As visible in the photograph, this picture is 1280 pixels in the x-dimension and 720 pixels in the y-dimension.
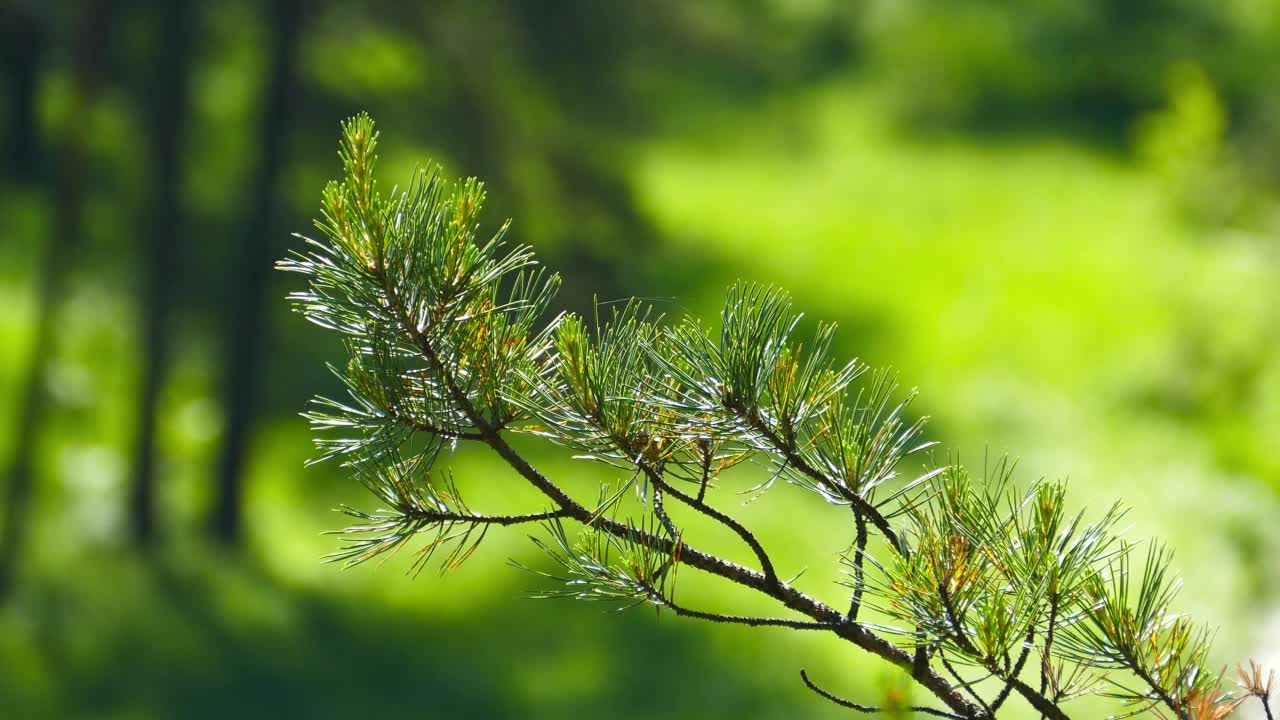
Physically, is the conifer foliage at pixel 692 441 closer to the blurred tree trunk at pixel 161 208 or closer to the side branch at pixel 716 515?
the side branch at pixel 716 515

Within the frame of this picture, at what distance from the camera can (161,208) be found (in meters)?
6.57

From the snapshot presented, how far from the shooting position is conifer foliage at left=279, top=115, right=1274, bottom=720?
126 centimetres

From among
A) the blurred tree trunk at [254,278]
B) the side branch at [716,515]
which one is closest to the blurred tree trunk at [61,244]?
the blurred tree trunk at [254,278]

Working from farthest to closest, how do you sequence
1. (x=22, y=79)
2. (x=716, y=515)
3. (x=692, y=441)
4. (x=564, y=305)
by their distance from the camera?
(x=22, y=79)
(x=564, y=305)
(x=692, y=441)
(x=716, y=515)

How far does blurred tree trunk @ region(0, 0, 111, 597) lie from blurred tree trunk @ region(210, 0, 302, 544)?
2.80ft

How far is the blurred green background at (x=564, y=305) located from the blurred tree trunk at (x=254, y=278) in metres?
0.02

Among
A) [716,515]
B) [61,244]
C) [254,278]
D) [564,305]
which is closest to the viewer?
[716,515]

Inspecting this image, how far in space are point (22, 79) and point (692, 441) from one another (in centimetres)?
901

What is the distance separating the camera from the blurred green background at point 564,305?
20.7 ft

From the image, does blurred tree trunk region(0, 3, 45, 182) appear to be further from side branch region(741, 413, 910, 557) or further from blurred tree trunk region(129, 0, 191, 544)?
side branch region(741, 413, 910, 557)

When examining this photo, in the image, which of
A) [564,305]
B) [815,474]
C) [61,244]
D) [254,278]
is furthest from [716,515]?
[254,278]

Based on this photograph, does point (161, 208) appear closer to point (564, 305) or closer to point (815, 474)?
point (564, 305)

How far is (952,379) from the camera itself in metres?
8.63

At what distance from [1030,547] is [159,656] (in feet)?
19.3
